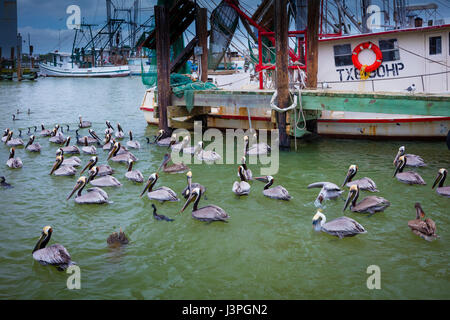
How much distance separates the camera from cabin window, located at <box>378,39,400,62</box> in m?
14.6

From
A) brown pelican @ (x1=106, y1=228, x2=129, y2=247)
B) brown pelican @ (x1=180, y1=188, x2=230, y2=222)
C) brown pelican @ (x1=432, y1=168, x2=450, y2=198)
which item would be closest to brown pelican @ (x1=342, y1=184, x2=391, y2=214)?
brown pelican @ (x1=432, y1=168, x2=450, y2=198)

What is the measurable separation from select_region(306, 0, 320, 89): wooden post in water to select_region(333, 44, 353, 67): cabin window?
6.52 ft

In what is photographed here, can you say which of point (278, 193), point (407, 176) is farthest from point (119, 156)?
point (407, 176)

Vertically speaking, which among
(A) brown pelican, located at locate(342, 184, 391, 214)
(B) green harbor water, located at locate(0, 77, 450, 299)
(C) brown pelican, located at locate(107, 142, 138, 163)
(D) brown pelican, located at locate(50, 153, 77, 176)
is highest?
(C) brown pelican, located at locate(107, 142, 138, 163)

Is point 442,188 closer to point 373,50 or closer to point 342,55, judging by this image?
point 373,50

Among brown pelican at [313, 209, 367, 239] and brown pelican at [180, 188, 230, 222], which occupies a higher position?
brown pelican at [180, 188, 230, 222]

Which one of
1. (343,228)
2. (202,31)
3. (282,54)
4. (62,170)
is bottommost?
(343,228)

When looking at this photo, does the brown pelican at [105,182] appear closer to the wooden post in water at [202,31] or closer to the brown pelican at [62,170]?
the brown pelican at [62,170]

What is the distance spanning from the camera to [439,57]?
1404 cm

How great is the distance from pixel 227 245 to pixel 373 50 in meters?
10.9

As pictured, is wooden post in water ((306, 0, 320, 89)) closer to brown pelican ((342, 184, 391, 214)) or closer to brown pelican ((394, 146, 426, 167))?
brown pelican ((394, 146, 426, 167))

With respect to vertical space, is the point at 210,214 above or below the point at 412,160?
below

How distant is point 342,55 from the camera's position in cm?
1559
